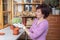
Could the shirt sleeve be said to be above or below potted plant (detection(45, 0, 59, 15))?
below

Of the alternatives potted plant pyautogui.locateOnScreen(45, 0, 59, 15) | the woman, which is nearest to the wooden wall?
potted plant pyautogui.locateOnScreen(45, 0, 59, 15)

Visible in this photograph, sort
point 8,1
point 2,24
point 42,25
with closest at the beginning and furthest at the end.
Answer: point 42,25 < point 2,24 < point 8,1

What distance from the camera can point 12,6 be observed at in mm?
4406

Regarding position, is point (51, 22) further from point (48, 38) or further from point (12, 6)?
point (12, 6)

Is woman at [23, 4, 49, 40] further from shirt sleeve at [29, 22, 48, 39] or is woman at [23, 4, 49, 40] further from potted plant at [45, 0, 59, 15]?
potted plant at [45, 0, 59, 15]

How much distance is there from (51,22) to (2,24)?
1.41m

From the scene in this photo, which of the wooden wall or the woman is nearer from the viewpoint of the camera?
the woman

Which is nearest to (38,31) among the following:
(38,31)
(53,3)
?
(38,31)

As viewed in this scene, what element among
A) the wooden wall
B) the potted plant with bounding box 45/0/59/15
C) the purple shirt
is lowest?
the wooden wall

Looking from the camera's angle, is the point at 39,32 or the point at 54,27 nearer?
the point at 39,32

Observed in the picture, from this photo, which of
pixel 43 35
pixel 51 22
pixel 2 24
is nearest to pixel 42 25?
pixel 43 35

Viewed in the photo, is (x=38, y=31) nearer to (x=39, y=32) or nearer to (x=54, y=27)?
(x=39, y=32)

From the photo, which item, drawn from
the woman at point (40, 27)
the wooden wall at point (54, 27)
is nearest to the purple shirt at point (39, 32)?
the woman at point (40, 27)

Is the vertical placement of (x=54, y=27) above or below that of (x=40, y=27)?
below
